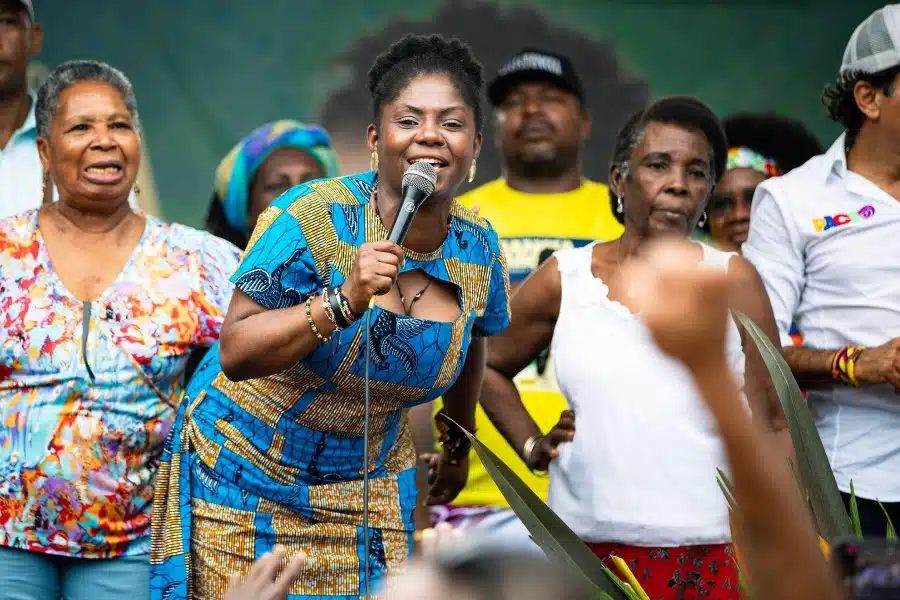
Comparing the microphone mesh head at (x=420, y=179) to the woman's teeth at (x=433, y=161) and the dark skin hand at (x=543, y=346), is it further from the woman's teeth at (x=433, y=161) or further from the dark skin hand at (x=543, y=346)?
the dark skin hand at (x=543, y=346)

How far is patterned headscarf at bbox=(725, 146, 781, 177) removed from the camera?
438 cm

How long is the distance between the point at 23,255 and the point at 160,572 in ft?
2.98

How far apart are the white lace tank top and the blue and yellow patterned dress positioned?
13.5 inches

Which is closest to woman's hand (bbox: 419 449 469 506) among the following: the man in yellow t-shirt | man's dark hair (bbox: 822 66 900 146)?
the man in yellow t-shirt

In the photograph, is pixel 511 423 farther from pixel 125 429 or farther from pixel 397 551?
pixel 125 429

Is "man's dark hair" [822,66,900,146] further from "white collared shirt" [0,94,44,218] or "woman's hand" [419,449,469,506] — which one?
"white collared shirt" [0,94,44,218]

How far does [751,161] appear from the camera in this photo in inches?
174

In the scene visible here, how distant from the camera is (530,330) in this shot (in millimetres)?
3369

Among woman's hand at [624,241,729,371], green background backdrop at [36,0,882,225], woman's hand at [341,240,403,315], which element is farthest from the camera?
green background backdrop at [36,0,882,225]

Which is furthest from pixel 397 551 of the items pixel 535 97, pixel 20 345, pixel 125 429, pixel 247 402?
pixel 535 97

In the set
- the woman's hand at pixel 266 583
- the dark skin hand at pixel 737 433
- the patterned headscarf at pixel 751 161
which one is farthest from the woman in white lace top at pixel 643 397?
the dark skin hand at pixel 737 433

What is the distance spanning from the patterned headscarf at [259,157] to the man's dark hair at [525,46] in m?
0.73

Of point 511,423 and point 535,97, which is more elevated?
point 535,97

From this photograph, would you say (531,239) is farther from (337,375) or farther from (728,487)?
(728,487)
